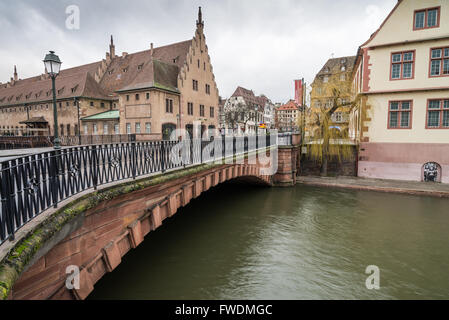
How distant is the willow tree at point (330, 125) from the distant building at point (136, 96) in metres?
15.8

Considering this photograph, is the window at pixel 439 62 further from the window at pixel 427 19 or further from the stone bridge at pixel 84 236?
the stone bridge at pixel 84 236

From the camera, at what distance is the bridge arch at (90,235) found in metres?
3.55

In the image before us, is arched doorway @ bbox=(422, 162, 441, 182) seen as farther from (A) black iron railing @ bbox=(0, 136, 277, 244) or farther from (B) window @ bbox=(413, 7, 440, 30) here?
(A) black iron railing @ bbox=(0, 136, 277, 244)

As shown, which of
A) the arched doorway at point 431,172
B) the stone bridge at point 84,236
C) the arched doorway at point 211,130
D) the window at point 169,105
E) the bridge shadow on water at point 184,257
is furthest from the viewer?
the arched doorway at point 211,130

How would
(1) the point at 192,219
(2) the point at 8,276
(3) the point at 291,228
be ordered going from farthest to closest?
(1) the point at 192,219 → (3) the point at 291,228 → (2) the point at 8,276

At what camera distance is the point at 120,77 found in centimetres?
3972

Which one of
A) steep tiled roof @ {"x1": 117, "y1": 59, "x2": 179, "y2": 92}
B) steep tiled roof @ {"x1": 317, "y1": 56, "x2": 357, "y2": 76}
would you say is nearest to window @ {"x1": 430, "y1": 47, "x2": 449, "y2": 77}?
steep tiled roof @ {"x1": 117, "y1": 59, "x2": 179, "y2": 92}

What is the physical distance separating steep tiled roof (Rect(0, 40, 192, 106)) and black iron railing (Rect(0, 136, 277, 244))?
22654mm

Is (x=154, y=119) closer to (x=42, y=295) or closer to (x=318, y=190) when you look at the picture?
(x=318, y=190)

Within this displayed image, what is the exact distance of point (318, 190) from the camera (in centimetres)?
1744

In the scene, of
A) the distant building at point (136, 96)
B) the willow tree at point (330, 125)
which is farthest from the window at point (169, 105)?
the willow tree at point (330, 125)

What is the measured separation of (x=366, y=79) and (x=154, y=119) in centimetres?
2092

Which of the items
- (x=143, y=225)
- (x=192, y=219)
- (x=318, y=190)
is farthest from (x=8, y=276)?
(x=318, y=190)

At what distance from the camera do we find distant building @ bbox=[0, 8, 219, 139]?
2950 centimetres
